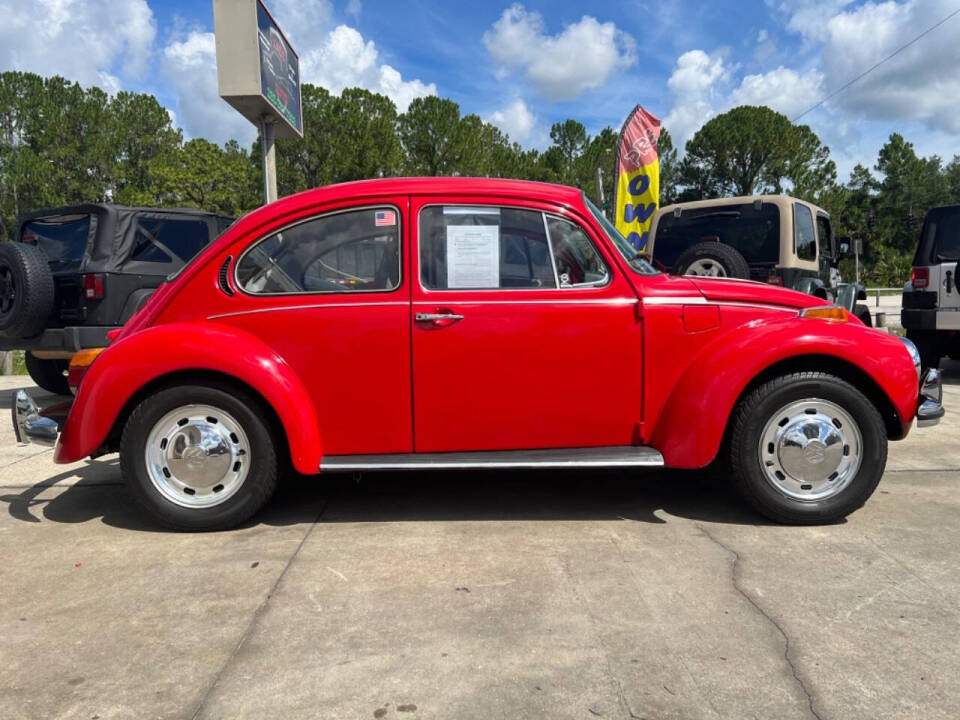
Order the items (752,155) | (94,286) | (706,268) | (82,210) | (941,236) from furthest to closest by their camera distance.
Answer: (752,155) < (941,236) < (706,268) < (82,210) < (94,286)

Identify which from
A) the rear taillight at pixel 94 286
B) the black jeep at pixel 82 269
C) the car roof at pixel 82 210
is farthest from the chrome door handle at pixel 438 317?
the car roof at pixel 82 210

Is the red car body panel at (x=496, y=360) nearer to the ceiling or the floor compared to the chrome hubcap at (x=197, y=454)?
nearer to the ceiling

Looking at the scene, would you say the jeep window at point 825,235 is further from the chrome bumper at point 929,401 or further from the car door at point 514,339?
the car door at point 514,339

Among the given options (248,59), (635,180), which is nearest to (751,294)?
(635,180)

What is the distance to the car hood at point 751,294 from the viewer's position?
360cm

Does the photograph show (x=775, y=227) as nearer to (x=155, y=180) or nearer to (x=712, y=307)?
(x=712, y=307)

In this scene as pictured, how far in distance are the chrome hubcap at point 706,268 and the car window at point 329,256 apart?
4852 mm

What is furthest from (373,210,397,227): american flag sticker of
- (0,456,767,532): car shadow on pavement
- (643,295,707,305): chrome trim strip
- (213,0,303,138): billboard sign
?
(213,0,303,138): billboard sign

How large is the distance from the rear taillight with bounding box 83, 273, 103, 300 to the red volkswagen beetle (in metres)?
3.24

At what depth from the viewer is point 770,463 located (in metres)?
3.51

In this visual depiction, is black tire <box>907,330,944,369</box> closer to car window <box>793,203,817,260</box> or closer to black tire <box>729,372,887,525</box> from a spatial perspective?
car window <box>793,203,817,260</box>

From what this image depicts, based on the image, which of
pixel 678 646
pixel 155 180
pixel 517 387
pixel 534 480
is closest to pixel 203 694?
pixel 678 646

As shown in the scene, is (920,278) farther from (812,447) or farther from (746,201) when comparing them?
(812,447)

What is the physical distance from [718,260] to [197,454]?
5.87 meters
